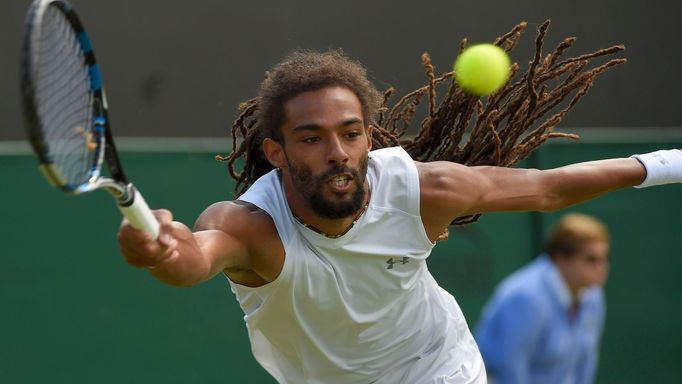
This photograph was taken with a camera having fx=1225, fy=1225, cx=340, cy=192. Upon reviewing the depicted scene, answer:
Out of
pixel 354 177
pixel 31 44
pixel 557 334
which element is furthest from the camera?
pixel 557 334

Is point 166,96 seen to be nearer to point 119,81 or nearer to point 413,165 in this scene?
point 119,81

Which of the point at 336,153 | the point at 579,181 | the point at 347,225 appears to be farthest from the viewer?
the point at 579,181

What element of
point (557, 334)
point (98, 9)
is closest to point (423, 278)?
point (557, 334)

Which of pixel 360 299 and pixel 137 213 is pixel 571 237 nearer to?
pixel 360 299

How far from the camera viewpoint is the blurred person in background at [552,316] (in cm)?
470

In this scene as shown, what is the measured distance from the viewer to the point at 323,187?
372cm

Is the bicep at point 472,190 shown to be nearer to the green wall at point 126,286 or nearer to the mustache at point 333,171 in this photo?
the mustache at point 333,171

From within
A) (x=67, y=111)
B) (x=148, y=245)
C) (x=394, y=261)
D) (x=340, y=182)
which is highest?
(x=67, y=111)

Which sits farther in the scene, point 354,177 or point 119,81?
point 119,81

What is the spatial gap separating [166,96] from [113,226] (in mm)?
980

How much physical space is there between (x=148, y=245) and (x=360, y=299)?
3.63ft

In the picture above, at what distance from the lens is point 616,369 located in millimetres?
7031

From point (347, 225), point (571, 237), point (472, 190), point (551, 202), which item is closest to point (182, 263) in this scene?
point (347, 225)

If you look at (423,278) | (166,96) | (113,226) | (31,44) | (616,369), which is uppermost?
(31,44)
